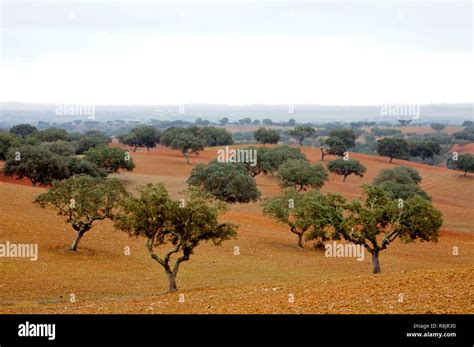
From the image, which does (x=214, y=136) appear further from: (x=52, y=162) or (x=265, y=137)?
(x=52, y=162)

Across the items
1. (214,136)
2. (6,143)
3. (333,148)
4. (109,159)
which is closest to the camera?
(109,159)

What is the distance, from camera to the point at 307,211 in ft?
147

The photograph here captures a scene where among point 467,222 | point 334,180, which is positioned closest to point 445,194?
point 334,180

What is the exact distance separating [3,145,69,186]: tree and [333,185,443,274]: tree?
53.3m

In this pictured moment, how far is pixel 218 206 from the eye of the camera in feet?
107

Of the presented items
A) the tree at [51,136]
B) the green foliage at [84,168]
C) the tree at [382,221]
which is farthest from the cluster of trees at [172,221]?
the tree at [51,136]

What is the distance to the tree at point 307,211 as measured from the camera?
4075 cm

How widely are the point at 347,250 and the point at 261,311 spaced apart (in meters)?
32.6

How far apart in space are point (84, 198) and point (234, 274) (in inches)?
473

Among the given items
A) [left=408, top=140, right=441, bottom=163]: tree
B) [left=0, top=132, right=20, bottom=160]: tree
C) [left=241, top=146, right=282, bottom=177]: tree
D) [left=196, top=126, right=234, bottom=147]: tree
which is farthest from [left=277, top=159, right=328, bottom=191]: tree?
[left=196, top=126, right=234, bottom=147]: tree

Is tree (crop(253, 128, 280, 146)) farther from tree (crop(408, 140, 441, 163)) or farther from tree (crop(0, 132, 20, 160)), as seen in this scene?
tree (crop(0, 132, 20, 160))

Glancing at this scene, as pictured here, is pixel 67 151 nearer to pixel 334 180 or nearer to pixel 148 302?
pixel 334 180

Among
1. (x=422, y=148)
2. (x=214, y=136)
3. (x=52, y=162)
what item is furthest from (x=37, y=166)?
(x=422, y=148)
